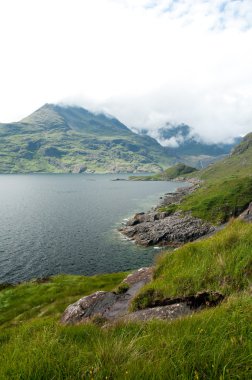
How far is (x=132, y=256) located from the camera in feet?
246

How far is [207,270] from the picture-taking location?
506 inches

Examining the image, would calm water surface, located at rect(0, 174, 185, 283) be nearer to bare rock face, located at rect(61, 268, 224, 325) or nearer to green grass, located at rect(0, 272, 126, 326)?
green grass, located at rect(0, 272, 126, 326)

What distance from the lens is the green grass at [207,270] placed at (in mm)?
11750

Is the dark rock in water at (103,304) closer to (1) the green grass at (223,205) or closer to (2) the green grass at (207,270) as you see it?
(2) the green grass at (207,270)

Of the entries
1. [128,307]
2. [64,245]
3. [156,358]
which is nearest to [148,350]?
[156,358]

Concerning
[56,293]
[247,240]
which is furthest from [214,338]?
[56,293]

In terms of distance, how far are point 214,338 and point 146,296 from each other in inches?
361

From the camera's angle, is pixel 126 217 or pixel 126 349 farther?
pixel 126 217

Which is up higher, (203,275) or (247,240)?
(247,240)

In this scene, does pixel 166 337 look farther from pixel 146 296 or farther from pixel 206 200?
pixel 206 200

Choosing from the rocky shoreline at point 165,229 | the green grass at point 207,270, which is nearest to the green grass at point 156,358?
the green grass at point 207,270

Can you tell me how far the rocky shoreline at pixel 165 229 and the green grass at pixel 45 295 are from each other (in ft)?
115

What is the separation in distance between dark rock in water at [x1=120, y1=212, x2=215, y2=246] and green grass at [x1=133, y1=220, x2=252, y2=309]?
7108 cm

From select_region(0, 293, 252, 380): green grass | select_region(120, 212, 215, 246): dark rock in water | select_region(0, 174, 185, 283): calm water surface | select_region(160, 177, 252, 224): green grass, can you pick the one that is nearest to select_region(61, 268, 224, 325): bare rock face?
select_region(0, 293, 252, 380): green grass
